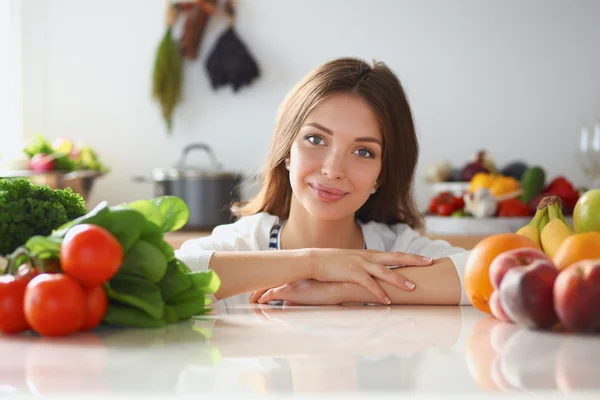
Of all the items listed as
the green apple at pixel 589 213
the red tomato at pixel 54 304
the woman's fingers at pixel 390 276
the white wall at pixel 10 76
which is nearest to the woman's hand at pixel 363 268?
the woman's fingers at pixel 390 276

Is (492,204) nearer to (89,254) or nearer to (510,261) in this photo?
(510,261)

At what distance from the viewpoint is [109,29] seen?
352cm

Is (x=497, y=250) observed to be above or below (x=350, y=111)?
below

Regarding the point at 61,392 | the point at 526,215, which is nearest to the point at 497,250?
the point at 61,392

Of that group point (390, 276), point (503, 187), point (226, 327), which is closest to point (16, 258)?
point (226, 327)

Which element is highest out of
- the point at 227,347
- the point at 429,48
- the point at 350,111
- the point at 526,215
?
the point at 429,48

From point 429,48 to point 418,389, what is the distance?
3.10 metres

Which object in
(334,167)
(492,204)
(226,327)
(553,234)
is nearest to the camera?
(226,327)

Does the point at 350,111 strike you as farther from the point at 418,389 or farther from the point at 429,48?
the point at 429,48

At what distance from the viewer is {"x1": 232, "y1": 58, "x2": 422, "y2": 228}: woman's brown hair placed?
1560mm

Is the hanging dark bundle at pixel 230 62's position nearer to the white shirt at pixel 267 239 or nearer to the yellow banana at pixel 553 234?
the white shirt at pixel 267 239

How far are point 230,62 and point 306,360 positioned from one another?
284 centimetres

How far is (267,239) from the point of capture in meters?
1.67

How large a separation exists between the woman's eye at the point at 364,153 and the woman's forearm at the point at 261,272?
15.8 inches
